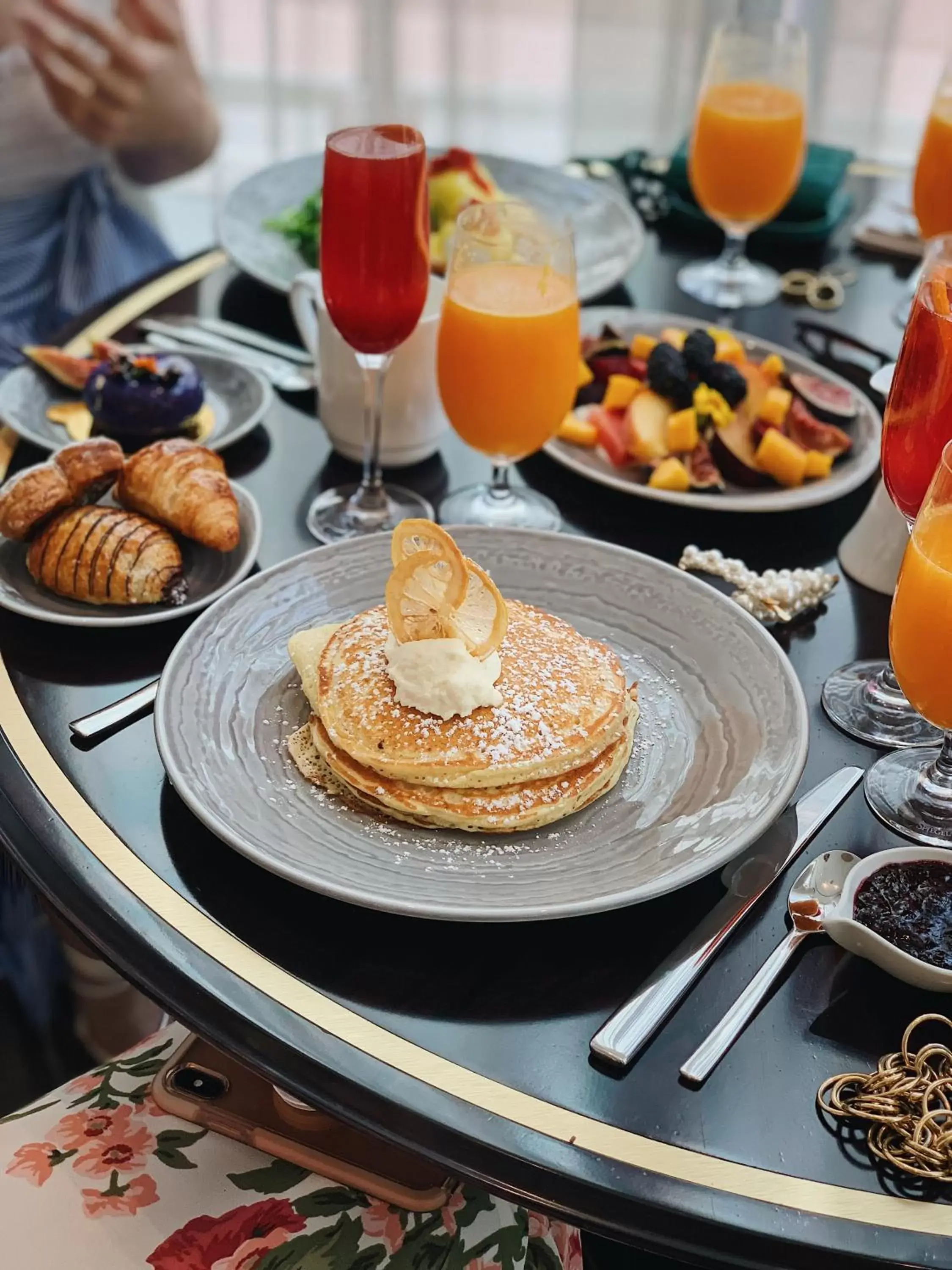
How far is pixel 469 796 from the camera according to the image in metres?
1.02

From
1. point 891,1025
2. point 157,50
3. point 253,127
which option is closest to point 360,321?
point 891,1025

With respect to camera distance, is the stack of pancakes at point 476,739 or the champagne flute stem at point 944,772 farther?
the champagne flute stem at point 944,772

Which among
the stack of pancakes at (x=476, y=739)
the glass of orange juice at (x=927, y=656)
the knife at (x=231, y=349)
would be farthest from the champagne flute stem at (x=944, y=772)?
the knife at (x=231, y=349)

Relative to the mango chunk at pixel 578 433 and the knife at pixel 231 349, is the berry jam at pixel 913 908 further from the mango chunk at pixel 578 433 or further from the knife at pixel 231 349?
the knife at pixel 231 349

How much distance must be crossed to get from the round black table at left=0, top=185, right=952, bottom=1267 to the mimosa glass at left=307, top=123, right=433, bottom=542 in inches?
18.3

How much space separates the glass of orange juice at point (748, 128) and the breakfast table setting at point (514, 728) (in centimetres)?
39

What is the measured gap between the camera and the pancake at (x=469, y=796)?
1011 millimetres

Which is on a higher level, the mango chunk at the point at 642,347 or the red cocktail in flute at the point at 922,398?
the red cocktail in flute at the point at 922,398

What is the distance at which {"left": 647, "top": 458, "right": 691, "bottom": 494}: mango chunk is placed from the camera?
150 cm

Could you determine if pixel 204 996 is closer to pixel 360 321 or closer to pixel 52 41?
pixel 360 321

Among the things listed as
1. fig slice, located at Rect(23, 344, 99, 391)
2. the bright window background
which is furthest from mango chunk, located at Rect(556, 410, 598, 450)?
the bright window background

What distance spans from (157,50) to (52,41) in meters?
0.19

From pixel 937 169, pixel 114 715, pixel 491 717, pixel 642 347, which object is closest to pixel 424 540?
pixel 491 717

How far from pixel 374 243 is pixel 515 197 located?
3.06 ft
